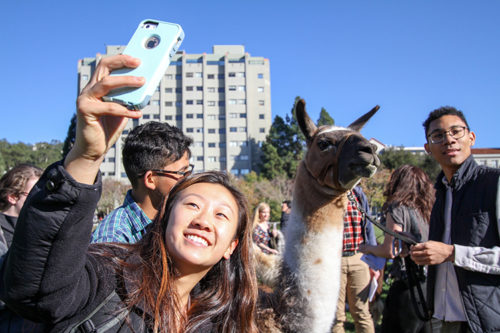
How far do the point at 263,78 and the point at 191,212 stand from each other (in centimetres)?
7183

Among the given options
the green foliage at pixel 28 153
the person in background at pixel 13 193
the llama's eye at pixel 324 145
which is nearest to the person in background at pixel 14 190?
the person in background at pixel 13 193

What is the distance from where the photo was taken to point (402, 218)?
3609mm

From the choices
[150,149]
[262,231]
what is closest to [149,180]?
[150,149]

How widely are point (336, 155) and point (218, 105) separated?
229 feet

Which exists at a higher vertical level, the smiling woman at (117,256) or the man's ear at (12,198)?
the man's ear at (12,198)

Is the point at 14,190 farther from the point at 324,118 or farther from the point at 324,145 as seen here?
the point at 324,118

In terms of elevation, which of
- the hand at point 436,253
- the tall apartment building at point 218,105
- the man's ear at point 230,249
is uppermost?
the tall apartment building at point 218,105

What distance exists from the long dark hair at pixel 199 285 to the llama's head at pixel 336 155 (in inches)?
32.9

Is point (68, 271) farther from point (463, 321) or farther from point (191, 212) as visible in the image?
point (463, 321)

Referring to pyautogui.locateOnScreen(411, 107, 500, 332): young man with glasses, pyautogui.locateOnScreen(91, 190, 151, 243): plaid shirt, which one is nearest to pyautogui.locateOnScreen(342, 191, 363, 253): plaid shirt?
pyautogui.locateOnScreen(411, 107, 500, 332): young man with glasses

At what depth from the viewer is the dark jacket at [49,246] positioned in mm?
853

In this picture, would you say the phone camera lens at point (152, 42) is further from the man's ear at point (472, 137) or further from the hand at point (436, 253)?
the man's ear at point (472, 137)

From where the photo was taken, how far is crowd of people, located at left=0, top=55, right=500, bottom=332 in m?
0.87

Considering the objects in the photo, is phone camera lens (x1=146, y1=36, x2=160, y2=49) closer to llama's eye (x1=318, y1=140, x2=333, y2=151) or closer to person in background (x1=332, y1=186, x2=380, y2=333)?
llama's eye (x1=318, y1=140, x2=333, y2=151)
